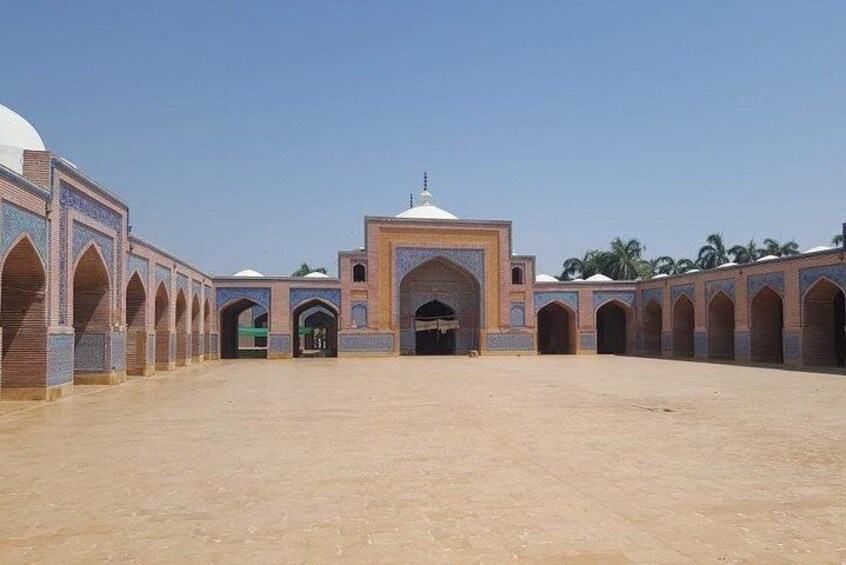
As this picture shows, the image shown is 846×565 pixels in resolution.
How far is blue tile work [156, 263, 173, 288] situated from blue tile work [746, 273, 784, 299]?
64.5 feet

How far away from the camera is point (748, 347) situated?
77.2 feet

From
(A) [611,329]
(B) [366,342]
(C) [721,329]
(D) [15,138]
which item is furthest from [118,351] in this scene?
(A) [611,329]

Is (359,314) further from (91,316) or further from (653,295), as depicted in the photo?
(91,316)

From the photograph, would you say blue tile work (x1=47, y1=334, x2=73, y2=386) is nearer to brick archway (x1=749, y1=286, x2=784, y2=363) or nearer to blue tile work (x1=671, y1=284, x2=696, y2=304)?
brick archway (x1=749, y1=286, x2=784, y2=363)

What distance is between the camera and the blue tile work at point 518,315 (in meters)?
29.8

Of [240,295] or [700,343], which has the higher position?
[240,295]

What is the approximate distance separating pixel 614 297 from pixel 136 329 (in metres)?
21.4

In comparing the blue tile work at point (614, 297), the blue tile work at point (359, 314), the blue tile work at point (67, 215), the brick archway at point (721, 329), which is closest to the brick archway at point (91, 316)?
the blue tile work at point (67, 215)

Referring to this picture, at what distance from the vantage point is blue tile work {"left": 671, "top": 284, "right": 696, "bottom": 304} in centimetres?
2683

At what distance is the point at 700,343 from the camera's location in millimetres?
26156

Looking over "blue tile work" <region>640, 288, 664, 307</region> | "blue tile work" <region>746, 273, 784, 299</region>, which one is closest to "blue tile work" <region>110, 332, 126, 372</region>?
"blue tile work" <region>746, 273, 784, 299</region>

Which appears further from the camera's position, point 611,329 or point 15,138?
point 611,329

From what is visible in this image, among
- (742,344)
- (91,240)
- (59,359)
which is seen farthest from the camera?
(742,344)

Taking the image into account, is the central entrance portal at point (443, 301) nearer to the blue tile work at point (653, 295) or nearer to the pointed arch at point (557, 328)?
the pointed arch at point (557, 328)
